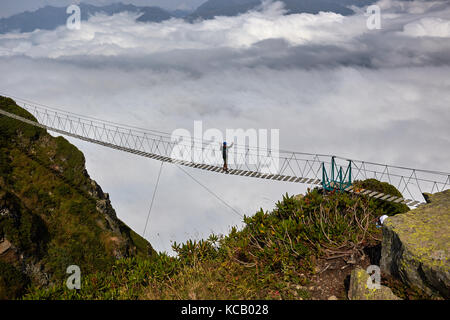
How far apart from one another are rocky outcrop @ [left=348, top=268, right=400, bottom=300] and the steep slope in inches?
1075

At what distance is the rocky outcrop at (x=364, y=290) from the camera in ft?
30.3

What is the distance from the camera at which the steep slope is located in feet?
103

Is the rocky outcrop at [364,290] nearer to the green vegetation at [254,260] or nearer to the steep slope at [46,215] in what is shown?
the green vegetation at [254,260]

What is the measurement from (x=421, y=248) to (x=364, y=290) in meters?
1.90

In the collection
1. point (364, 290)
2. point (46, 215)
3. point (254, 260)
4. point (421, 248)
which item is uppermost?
point (421, 248)

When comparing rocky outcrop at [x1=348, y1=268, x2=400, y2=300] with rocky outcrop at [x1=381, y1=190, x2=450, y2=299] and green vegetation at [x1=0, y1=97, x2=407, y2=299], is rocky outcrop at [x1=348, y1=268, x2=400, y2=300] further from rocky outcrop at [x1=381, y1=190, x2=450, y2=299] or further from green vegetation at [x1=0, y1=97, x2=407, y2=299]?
green vegetation at [x1=0, y1=97, x2=407, y2=299]

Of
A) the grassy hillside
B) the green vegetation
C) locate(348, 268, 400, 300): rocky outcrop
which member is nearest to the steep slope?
the green vegetation

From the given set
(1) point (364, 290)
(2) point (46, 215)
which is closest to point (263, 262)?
(1) point (364, 290)

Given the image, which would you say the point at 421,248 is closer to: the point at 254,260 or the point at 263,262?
the point at 263,262

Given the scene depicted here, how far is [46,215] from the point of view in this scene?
125 feet

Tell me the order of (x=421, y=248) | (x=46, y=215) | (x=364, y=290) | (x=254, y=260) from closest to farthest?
(x=364, y=290) → (x=421, y=248) → (x=254, y=260) → (x=46, y=215)

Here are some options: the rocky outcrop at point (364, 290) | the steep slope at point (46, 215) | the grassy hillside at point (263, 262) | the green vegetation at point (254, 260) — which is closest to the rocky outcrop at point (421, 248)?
the rocky outcrop at point (364, 290)
